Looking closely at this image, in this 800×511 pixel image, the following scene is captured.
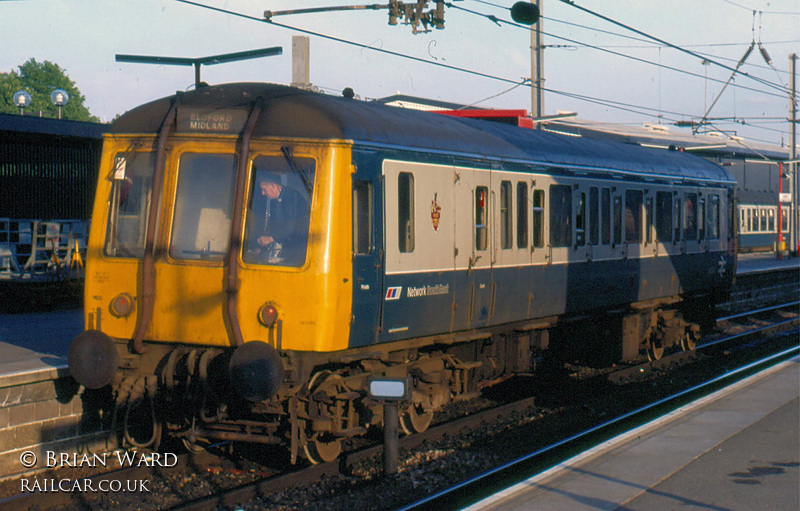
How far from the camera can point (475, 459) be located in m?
9.50

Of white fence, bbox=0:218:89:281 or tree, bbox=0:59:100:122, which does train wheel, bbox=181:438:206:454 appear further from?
tree, bbox=0:59:100:122

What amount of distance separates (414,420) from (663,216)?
688 centimetres

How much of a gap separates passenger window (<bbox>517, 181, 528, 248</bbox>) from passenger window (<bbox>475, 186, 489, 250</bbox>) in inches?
31.4

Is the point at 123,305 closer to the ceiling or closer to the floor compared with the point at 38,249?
closer to the floor

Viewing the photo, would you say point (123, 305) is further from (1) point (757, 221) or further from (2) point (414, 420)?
(1) point (757, 221)

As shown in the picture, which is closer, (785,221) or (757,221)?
(757,221)

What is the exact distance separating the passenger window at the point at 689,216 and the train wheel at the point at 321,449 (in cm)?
891

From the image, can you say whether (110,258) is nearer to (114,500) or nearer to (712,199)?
(114,500)

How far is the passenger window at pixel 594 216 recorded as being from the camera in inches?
508

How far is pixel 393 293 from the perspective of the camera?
8.79 m

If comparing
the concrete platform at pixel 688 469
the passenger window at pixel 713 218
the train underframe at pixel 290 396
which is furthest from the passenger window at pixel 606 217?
the passenger window at pixel 713 218

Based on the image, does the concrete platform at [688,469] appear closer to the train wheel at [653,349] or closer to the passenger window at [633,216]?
the passenger window at [633,216]

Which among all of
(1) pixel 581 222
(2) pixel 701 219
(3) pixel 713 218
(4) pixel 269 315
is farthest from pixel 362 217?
(3) pixel 713 218

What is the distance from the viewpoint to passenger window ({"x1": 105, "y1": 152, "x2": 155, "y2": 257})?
855cm
